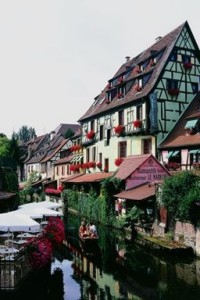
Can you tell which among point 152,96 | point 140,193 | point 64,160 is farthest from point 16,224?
point 64,160

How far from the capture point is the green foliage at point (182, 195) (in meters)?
22.5

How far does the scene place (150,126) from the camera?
35438 mm

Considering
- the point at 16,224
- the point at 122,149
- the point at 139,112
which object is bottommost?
the point at 16,224

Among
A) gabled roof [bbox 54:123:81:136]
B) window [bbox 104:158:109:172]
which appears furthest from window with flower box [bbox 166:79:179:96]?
gabled roof [bbox 54:123:81:136]

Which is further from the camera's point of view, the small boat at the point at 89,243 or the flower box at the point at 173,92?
the flower box at the point at 173,92

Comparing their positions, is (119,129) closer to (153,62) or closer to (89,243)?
(153,62)

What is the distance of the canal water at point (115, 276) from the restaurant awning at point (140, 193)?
11.3ft

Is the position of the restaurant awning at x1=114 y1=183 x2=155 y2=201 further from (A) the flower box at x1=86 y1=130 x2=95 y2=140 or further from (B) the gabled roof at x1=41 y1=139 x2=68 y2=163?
(B) the gabled roof at x1=41 y1=139 x2=68 y2=163

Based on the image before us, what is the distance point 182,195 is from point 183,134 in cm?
1094

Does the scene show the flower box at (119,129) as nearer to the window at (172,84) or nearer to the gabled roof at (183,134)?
the gabled roof at (183,134)

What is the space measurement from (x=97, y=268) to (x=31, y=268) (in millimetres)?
4467

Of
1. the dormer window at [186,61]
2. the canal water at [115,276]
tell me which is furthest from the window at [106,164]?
the canal water at [115,276]

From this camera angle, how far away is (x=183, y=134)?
33375 mm

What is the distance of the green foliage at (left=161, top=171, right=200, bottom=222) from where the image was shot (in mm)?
22453
